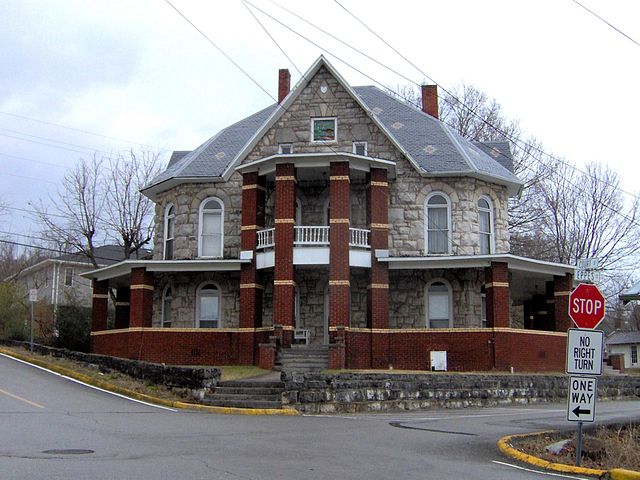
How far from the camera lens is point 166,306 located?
3095cm

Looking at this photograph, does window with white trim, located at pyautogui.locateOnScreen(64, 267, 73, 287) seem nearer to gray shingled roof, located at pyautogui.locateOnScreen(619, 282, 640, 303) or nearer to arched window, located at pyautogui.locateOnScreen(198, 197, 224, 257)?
arched window, located at pyautogui.locateOnScreen(198, 197, 224, 257)

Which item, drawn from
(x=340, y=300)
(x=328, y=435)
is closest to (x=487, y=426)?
(x=328, y=435)

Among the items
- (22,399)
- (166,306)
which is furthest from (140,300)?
(22,399)

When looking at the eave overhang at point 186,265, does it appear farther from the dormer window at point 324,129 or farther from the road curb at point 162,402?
the dormer window at point 324,129

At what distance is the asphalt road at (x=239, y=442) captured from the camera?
9398 mm

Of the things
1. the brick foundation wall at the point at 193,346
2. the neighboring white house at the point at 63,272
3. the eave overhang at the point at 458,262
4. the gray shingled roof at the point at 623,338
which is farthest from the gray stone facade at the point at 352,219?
the gray shingled roof at the point at 623,338

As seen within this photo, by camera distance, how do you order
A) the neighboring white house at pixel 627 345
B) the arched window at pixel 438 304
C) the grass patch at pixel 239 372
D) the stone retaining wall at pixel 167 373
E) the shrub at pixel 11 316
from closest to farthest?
the stone retaining wall at pixel 167 373 < the grass patch at pixel 239 372 < the arched window at pixel 438 304 < the shrub at pixel 11 316 < the neighboring white house at pixel 627 345

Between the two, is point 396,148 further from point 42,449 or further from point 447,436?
point 42,449

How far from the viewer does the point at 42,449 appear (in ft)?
35.7

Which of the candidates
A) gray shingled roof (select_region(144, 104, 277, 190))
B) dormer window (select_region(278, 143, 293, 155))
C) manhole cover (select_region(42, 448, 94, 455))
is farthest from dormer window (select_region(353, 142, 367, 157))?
manhole cover (select_region(42, 448, 94, 455))

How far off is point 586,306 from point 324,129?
20074 millimetres

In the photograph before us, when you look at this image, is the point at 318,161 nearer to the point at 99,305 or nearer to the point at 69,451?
the point at 99,305

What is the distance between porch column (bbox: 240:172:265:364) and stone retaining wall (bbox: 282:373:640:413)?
7.19 m

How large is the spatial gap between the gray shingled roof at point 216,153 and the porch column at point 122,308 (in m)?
5.00
